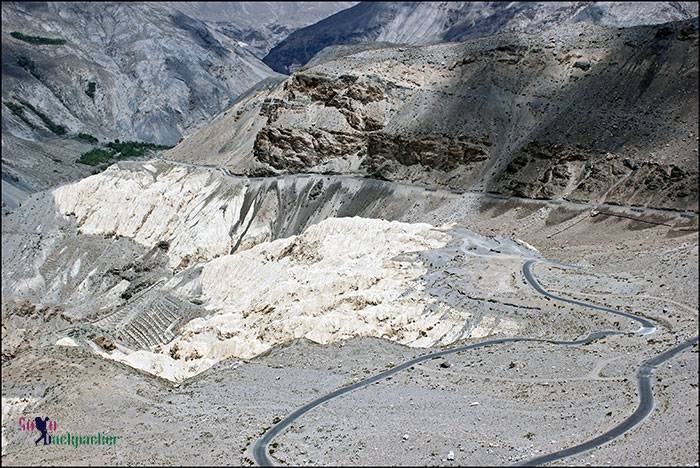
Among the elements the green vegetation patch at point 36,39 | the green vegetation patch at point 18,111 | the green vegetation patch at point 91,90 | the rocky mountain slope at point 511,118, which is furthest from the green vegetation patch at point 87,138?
the rocky mountain slope at point 511,118

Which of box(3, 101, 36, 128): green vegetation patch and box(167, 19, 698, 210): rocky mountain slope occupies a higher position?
box(3, 101, 36, 128): green vegetation patch

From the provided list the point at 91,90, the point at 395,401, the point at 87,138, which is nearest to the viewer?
the point at 395,401

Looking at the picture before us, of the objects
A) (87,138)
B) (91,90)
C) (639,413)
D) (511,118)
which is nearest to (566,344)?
(639,413)

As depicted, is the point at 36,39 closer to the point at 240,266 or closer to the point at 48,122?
the point at 48,122

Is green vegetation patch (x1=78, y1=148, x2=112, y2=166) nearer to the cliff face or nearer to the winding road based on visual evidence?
the cliff face

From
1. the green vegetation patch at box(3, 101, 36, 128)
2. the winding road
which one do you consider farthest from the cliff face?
the green vegetation patch at box(3, 101, 36, 128)

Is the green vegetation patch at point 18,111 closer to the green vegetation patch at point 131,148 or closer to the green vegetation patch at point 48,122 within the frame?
the green vegetation patch at point 48,122

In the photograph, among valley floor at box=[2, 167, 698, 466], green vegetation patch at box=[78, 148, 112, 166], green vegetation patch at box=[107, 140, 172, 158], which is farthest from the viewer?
green vegetation patch at box=[107, 140, 172, 158]

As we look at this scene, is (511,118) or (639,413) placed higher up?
(511,118)
